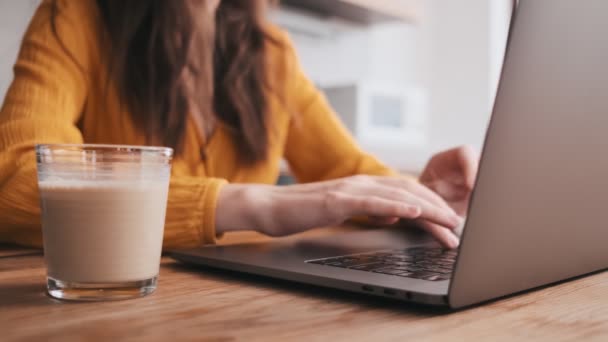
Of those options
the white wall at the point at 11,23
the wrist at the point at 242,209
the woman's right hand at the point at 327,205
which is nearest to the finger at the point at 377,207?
the woman's right hand at the point at 327,205

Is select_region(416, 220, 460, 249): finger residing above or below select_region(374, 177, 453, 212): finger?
below

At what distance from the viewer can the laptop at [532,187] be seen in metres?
0.36

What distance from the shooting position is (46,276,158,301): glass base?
430 millimetres

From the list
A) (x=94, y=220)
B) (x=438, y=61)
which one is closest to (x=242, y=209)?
(x=94, y=220)

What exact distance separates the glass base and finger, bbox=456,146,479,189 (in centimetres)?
65

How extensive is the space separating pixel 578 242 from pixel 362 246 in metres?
0.25

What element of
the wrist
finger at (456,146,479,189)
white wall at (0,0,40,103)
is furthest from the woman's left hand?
white wall at (0,0,40,103)

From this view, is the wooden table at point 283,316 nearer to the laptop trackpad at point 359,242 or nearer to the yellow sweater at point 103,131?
the laptop trackpad at point 359,242

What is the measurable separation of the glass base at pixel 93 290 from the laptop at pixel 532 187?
11 centimetres

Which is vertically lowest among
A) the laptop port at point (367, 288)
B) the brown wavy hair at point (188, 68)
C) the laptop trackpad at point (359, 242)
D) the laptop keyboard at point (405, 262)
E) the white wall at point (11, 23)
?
the laptop trackpad at point (359, 242)

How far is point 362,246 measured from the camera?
0.68 m

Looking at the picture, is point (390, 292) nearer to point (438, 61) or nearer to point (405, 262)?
point (405, 262)

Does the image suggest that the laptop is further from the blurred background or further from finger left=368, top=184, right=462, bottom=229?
the blurred background

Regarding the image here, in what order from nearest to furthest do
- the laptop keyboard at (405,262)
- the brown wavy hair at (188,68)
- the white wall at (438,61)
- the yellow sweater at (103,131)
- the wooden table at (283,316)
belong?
1. the wooden table at (283,316)
2. the laptop keyboard at (405,262)
3. the yellow sweater at (103,131)
4. the brown wavy hair at (188,68)
5. the white wall at (438,61)
